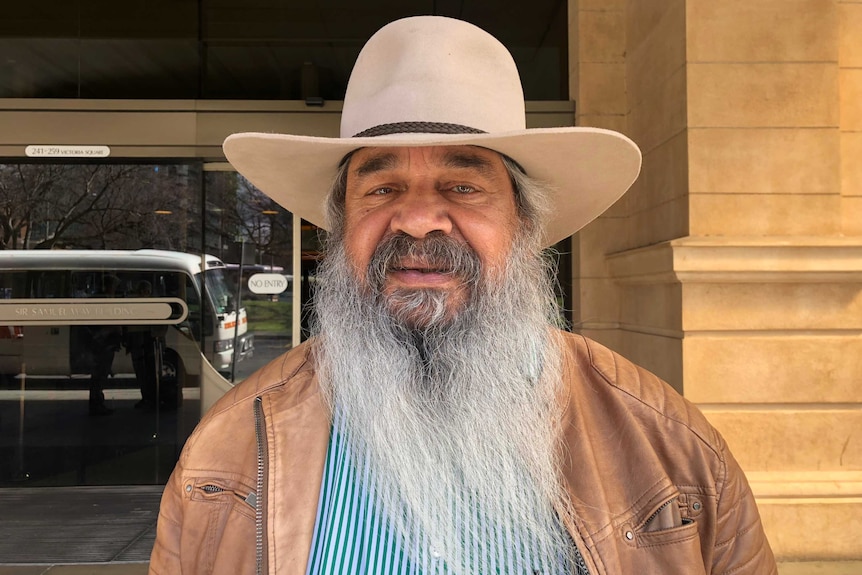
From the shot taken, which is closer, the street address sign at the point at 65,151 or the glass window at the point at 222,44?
the street address sign at the point at 65,151

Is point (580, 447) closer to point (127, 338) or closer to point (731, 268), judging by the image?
point (731, 268)

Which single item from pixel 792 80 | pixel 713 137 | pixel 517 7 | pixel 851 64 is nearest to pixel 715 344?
pixel 713 137

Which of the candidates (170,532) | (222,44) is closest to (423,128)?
(170,532)

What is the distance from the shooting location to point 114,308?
16.5 ft

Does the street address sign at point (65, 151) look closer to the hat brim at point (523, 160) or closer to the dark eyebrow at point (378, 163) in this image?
the hat brim at point (523, 160)

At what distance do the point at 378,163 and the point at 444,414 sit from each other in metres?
0.60

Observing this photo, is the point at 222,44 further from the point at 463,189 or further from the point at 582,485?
the point at 582,485

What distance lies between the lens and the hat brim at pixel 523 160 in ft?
4.33

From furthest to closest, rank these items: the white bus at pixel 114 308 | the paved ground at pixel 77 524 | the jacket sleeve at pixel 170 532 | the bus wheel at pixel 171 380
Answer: the bus wheel at pixel 171 380 → the white bus at pixel 114 308 → the paved ground at pixel 77 524 → the jacket sleeve at pixel 170 532

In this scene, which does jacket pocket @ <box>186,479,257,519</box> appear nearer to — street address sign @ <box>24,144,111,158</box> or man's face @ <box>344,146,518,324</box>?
man's face @ <box>344,146,518,324</box>

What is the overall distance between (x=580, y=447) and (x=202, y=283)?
4.54 metres

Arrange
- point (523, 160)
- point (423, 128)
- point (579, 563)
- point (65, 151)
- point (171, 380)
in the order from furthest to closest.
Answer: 1. point (171, 380)
2. point (65, 151)
3. point (523, 160)
4. point (423, 128)
5. point (579, 563)

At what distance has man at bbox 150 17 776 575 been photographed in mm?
1197

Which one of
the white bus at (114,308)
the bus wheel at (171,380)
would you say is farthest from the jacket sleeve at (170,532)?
the bus wheel at (171,380)
